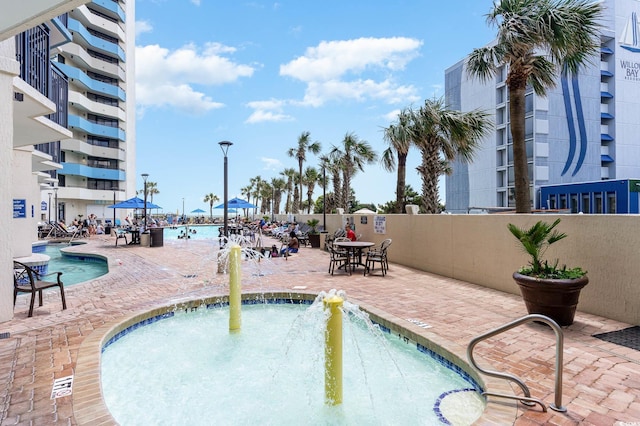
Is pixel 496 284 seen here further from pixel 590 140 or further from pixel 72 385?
pixel 590 140

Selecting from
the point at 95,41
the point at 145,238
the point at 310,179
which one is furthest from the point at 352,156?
the point at 95,41

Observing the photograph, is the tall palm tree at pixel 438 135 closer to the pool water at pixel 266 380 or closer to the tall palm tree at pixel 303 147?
the pool water at pixel 266 380

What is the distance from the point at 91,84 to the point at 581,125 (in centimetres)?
5262

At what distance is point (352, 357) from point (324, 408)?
1422 millimetres

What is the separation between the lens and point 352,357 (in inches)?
187

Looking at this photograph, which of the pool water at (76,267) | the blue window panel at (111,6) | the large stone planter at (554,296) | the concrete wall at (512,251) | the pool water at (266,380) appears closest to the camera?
the pool water at (266,380)

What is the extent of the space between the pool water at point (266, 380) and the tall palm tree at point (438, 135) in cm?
976

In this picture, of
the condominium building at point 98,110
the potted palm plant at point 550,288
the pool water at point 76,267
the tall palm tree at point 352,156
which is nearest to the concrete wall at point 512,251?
the potted palm plant at point 550,288

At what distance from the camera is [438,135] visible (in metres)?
14.0

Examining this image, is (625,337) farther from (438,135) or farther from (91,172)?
(91,172)

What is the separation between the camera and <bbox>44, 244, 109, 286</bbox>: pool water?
35.5ft

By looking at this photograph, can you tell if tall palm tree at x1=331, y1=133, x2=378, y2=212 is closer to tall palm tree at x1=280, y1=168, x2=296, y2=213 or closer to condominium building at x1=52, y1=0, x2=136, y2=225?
condominium building at x1=52, y1=0, x2=136, y2=225

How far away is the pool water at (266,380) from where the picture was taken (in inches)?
132

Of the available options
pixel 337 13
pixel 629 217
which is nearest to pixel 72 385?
pixel 629 217
